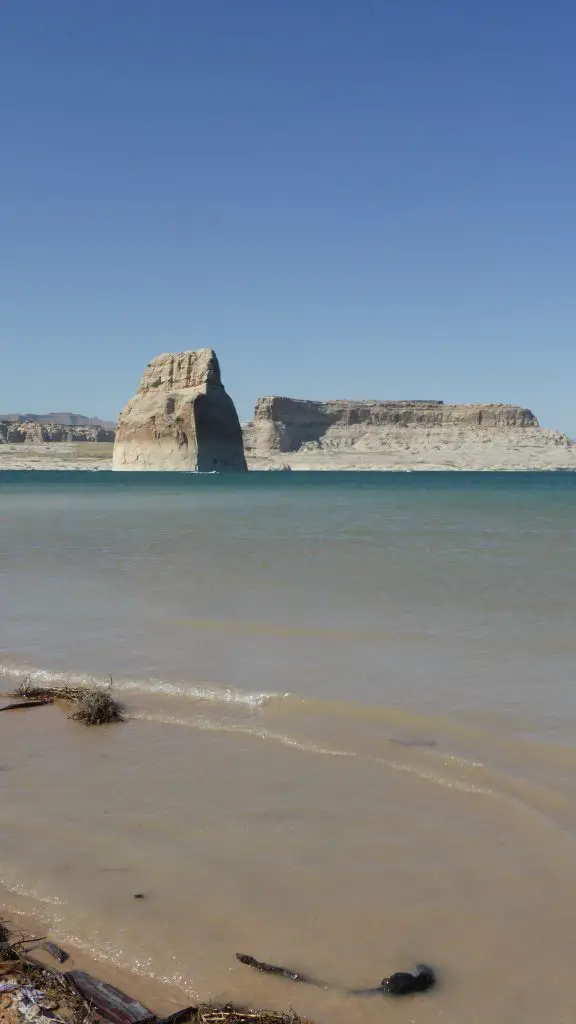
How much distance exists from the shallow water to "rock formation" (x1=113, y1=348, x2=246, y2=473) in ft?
242

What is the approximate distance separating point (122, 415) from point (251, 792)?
87438 mm

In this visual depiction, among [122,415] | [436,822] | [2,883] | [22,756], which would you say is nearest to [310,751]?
[436,822]

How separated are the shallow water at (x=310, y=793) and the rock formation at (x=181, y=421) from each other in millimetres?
73758

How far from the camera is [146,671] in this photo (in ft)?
21.2

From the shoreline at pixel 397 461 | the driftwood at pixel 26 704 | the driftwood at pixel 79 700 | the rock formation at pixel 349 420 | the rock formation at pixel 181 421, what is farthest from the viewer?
the rock formation at pixel 349 420

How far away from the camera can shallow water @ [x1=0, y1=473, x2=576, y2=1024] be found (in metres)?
2.70

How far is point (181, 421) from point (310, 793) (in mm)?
80328

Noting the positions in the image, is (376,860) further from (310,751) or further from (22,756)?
(22,756)

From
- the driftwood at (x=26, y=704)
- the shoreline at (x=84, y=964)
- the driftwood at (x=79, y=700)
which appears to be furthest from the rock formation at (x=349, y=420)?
the shoreline at (x=84, y=964)

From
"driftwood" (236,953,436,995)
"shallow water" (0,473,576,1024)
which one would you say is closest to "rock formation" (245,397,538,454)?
"shallow water" (0,473,576,1024)

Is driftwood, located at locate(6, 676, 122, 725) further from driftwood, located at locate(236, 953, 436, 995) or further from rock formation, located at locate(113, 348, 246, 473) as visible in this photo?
rock formation, located at locate(113, 348, 246, 473)

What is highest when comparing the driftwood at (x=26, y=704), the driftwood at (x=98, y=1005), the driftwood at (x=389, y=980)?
the driftwood at (x=98, y=1005)

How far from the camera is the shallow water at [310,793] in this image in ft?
8.87

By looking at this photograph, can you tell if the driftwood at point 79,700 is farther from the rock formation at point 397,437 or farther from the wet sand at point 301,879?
the rock formation at point 397,437
